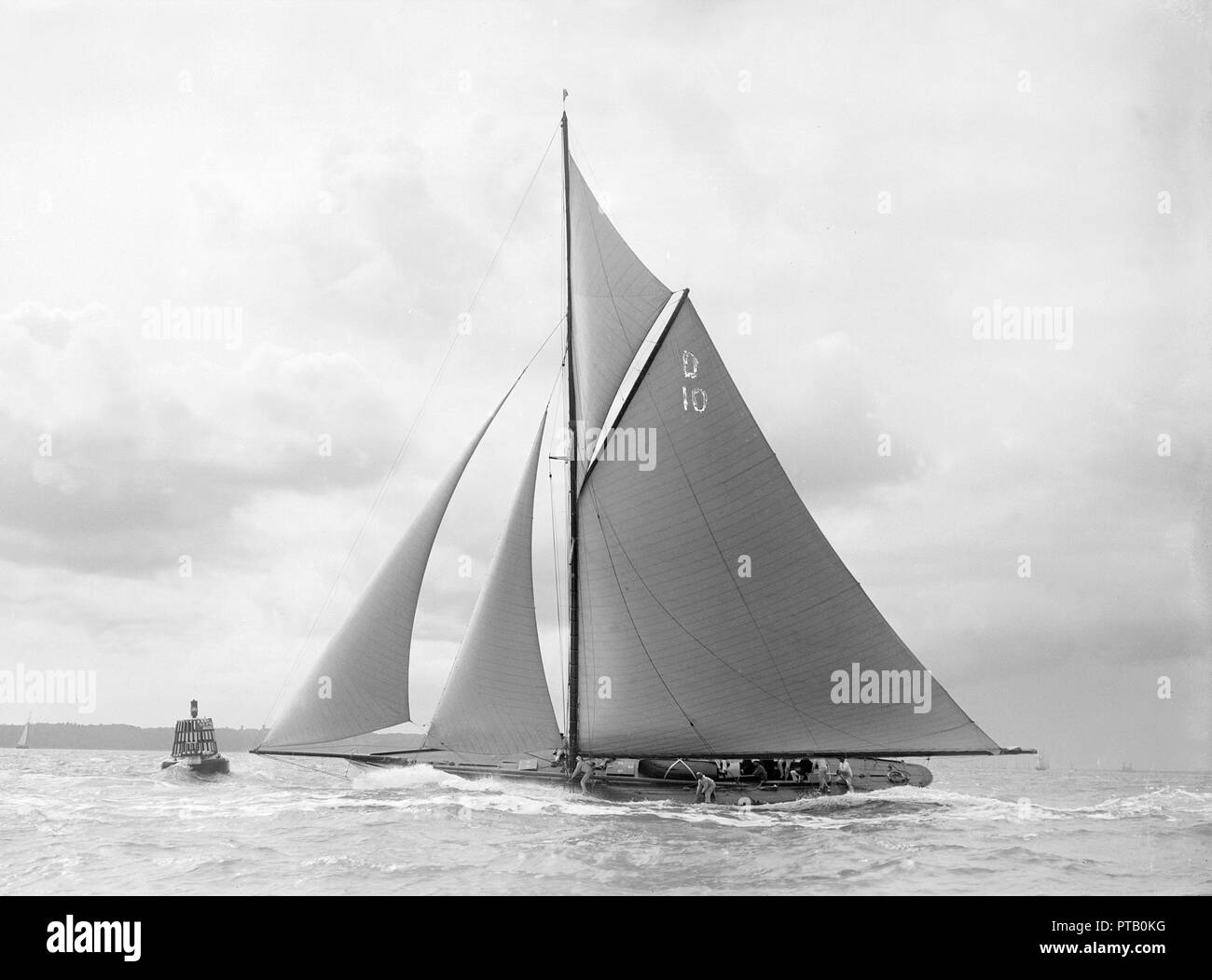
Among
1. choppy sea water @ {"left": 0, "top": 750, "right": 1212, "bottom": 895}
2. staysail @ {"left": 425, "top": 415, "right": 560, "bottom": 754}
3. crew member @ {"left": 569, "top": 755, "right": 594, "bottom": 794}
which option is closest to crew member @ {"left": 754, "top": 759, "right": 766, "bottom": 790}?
choppy sea water @ {"left": 0, "top": 750, "right": 1212, "bottom": 895}

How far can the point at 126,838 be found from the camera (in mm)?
24344

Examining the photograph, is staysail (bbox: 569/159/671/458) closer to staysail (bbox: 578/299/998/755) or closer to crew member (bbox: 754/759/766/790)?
staysail (bbox: 578/299/998/755)

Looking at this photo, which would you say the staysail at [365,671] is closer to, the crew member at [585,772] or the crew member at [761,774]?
the crew member at [585,772]

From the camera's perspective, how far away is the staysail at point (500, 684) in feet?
104

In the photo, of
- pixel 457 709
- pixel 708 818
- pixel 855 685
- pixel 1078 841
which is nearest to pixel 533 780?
pixel 457 709

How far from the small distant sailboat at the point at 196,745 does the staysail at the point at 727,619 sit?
3632 centimetres

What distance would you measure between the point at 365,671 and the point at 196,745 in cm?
3825

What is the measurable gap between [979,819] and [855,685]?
604cm

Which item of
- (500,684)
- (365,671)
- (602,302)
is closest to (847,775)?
(500,684)

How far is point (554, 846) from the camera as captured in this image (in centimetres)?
2283

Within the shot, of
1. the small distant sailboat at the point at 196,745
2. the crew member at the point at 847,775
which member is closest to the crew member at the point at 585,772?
the crew member at the point at 847,775

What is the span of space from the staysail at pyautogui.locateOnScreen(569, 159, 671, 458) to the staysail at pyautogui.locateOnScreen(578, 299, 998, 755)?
2688 millimetres
